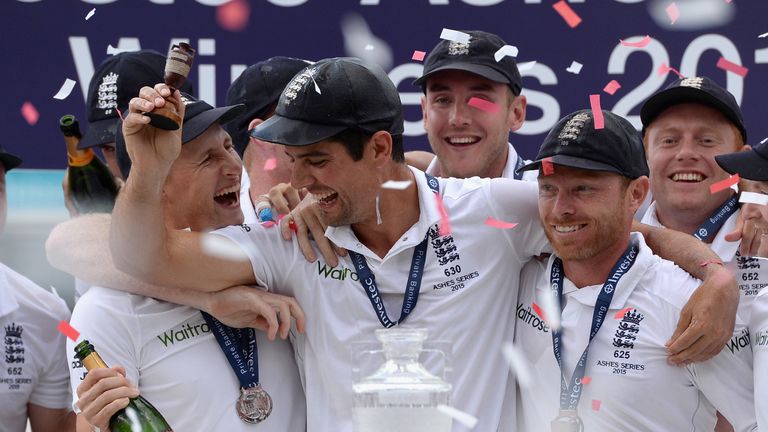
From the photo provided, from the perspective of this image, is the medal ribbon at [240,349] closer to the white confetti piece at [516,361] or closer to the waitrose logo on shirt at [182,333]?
the waitrose logo on shirt at [182,333]

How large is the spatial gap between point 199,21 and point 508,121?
1748mm

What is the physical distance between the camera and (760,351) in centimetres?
332

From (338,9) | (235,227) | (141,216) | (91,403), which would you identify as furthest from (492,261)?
(338,9)

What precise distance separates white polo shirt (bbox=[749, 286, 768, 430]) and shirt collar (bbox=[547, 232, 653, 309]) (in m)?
0.34

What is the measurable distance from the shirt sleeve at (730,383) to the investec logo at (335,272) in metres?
1.02

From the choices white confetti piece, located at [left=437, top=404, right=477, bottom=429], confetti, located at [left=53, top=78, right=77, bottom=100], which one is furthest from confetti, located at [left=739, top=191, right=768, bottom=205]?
confetti, located at [left=53, top=78, right=77, bottom=100]

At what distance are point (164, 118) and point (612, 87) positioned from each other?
3.00 metres

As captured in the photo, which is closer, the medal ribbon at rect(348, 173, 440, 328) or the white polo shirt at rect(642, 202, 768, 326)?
the medal ribbon at rect(348, 173, 440, 328)

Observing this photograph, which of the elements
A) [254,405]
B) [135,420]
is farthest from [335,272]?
[135,420]

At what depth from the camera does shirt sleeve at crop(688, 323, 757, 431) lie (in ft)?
11.0

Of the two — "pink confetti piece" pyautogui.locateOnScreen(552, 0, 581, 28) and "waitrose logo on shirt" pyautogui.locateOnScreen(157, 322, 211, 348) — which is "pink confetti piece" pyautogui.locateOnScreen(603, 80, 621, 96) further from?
"waitrose logo on shirt" pyautogui.locateOnScreen(157, 322, 211, 348)

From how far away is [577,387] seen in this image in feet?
11.1

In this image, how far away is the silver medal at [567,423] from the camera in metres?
3.31

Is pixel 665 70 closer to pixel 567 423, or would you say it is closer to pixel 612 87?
pixel 612 87
